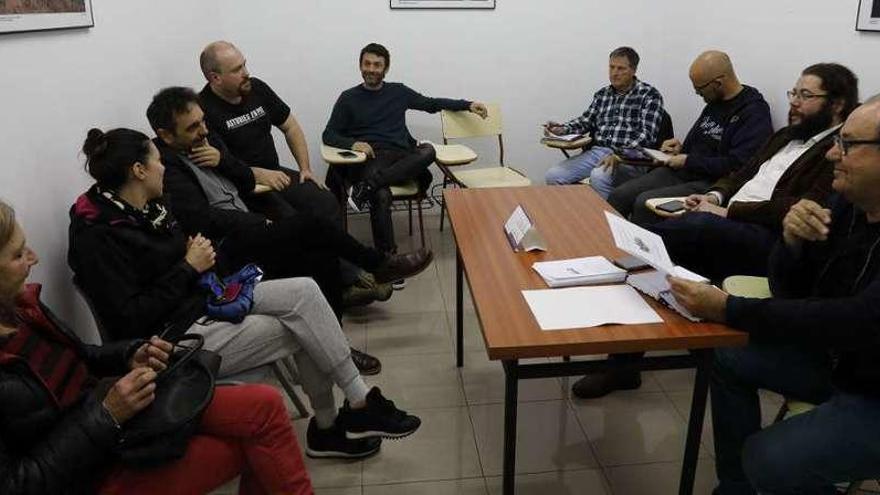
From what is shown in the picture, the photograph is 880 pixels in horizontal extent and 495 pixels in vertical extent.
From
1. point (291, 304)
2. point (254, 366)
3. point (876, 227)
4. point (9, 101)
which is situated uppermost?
point (9, 101)

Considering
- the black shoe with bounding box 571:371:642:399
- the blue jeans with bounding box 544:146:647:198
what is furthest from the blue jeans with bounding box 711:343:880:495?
the blue jeans with bounding box 544:146:647:198

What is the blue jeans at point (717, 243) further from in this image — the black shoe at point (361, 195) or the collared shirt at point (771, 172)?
the black shoe at point (361, 195)

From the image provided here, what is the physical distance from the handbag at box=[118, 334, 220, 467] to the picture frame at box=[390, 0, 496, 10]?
131 inches

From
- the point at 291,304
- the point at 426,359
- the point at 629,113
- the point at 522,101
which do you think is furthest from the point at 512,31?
the point at 291,304

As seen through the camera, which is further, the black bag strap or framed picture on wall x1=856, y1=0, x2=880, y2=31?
framed picture on wall x1=856, y1=0, x2=880, y2=31

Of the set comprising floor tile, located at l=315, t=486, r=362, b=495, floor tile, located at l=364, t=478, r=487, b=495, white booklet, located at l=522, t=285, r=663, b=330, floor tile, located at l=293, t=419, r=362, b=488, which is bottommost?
floor tile, located at l=364, t=478, r=487, b=495

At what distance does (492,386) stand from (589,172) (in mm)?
1935

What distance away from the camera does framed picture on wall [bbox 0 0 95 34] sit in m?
1.77

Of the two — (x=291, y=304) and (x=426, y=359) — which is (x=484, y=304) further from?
(x=426, y=359)

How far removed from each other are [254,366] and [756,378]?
1415mm

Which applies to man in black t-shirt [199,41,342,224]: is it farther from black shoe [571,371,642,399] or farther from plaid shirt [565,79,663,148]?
plaid shirt [565,79,663,148]

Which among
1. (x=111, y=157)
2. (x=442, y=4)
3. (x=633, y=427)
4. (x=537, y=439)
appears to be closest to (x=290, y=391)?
(x=537, y=439)

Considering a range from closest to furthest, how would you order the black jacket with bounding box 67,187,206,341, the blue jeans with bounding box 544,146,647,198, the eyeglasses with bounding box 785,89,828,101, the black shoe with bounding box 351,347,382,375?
the black jacket with bounding box 67,187,206,341, the eyeglasses with bounding box 785,89,828,101, the black shoe with bounding box 351,347,382,375, the blue jeans with bounding box 544,146,647,198

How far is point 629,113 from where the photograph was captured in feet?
13.3
